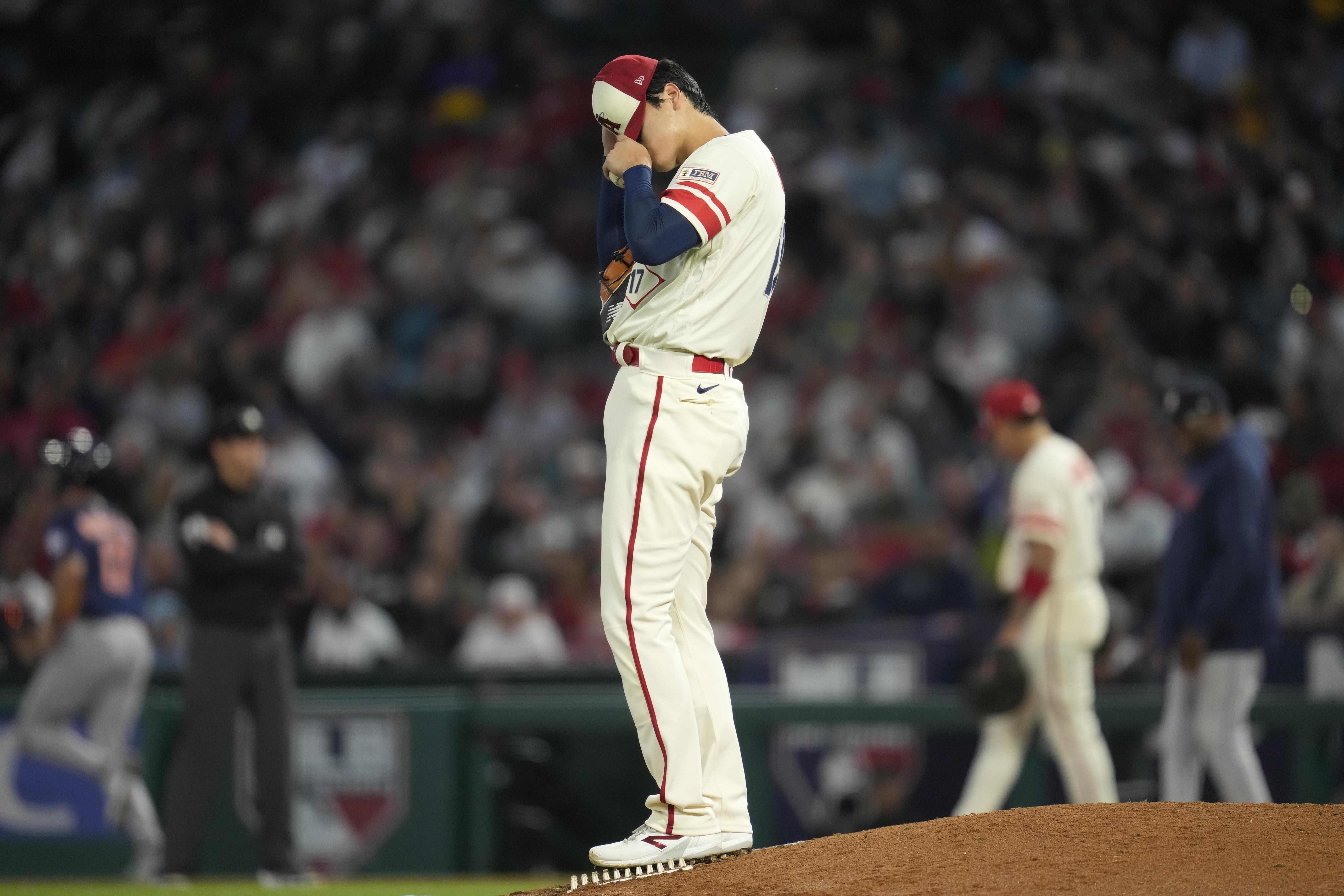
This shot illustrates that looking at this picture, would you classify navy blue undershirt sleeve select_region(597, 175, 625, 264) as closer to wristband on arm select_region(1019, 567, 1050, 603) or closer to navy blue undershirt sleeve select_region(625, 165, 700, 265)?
navy blue undershirt sleeve select_region(625, 165, 700, 265)

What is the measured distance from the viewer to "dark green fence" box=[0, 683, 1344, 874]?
7.47 m

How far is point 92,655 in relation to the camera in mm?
7648

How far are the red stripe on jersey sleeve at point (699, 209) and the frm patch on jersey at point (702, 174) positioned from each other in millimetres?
64

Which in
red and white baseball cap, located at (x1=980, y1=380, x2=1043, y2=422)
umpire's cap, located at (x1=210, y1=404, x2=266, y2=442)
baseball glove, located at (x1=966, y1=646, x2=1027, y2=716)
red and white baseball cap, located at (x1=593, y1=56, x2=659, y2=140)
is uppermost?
red and white baseball cap, located at (x1=593, y1=56, x2=659, y2=140)

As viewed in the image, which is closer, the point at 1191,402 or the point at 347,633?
the point at 1191,402

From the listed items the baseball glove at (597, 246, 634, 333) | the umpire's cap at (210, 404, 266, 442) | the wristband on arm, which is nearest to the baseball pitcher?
the umpire's cap at (210, 404, 266, 442)

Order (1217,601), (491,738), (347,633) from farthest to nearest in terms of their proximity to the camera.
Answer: (347,633), (491,738), (1217,601)

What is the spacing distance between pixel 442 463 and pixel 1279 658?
607cm

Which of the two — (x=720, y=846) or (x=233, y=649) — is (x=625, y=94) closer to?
(x=720, y=846)

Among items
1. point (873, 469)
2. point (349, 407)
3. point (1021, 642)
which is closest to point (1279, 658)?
point (1021, 642)

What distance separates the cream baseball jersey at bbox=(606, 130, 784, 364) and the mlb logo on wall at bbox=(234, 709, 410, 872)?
13.4ft

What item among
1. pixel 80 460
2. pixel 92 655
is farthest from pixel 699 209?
pixel 80 460

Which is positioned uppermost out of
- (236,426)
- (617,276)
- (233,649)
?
(617,276)

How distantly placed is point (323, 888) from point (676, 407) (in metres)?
Answer: 3.46
